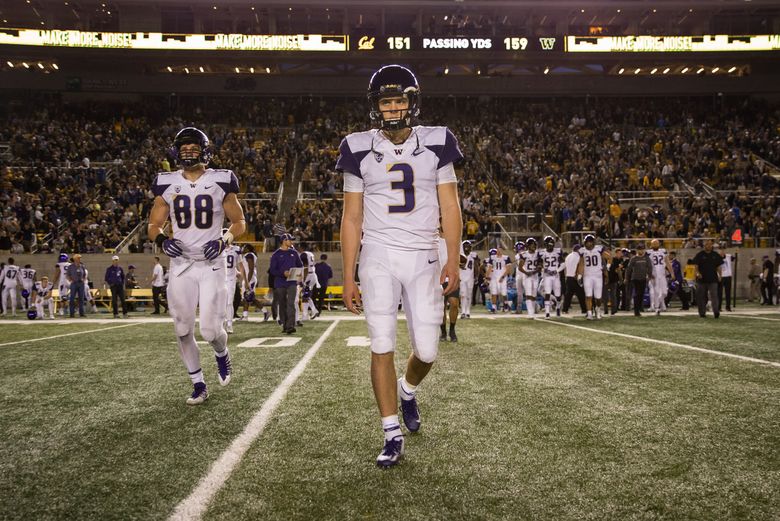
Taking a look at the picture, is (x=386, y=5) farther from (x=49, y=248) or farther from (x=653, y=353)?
(x=653, y=353)

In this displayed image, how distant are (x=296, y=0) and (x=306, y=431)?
35.6 meters

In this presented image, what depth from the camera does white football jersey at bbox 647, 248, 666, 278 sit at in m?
18.0

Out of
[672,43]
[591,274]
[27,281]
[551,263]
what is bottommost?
[27,281]

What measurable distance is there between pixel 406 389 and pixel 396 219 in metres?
1.22

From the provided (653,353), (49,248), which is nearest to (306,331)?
(653,353)

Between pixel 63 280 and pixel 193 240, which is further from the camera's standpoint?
pixel 63 280

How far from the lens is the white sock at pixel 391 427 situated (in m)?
3.85

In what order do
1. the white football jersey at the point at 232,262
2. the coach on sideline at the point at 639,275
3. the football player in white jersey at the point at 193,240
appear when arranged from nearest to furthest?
the football player in white jersey at the point at 193,240 < the white football jersey at the point at 232,262 < the coach on sideline at the point at 639,275

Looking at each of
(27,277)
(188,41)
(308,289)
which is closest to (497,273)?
(308,289)

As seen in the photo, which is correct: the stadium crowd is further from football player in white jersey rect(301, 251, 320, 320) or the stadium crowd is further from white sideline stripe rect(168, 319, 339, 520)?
white sideline stripe rect(168, 319, 339, 520)

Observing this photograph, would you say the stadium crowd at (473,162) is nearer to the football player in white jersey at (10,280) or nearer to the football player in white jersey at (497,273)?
the football player in white jersey at (10,280)

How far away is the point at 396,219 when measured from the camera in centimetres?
408

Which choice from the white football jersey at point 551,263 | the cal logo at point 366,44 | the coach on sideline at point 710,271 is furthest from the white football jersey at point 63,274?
the cal logo at point 366,44

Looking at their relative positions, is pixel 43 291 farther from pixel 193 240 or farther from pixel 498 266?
pixel 193 240
